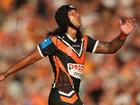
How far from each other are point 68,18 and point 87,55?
7.93m

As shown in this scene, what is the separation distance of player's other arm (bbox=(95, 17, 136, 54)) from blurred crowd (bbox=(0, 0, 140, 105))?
15.2ft

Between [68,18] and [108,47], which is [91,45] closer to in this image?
[108,47]

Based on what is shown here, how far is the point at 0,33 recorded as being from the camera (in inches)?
723

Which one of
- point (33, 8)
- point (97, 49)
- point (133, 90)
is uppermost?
point (97, 49)

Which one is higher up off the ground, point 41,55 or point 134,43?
point 41,55

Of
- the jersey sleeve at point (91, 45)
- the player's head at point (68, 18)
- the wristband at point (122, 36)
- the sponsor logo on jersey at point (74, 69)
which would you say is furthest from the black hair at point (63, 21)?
the wristband at point (122, 36)

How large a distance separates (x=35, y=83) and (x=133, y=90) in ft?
7.85

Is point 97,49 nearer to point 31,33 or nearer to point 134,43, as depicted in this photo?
point 134,43

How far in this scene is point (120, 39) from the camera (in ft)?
30.9

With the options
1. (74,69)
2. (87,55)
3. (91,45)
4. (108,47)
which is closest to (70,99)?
(74,69)

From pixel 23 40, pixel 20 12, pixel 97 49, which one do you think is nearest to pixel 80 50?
pixel 97 49

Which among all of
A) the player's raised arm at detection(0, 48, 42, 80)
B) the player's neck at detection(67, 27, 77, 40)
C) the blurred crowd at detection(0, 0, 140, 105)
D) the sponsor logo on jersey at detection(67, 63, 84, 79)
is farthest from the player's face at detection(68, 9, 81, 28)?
the blurred crowd at detection(0, 0, 140, 105)

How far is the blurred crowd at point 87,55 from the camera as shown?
596 inches

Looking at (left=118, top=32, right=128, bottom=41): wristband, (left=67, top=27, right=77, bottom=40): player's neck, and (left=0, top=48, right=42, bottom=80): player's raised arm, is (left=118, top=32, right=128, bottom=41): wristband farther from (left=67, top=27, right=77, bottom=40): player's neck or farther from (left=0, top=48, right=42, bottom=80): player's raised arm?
(left=0, top=48, right=42, bottom=80): player's raised arm
